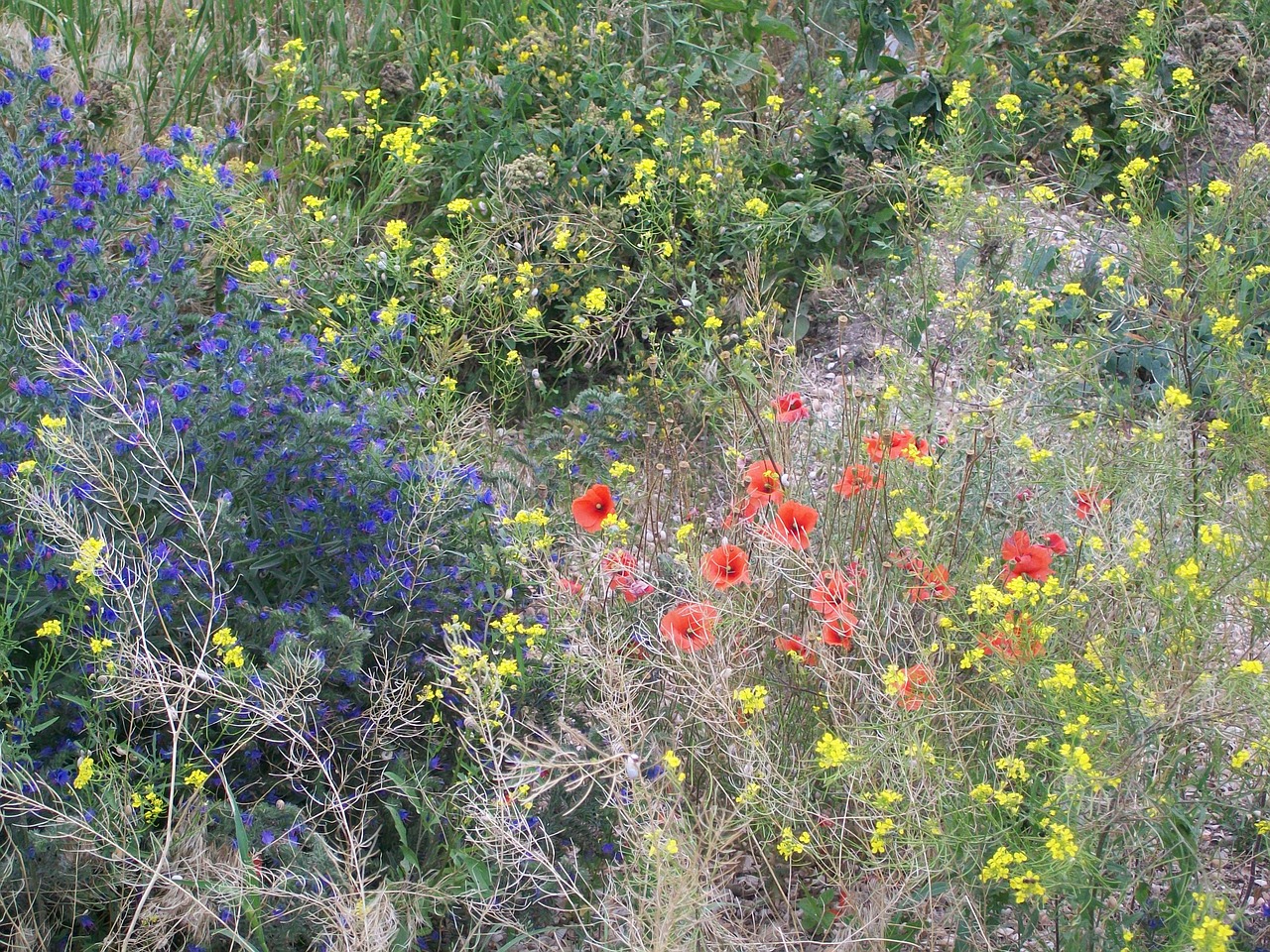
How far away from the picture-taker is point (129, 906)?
6.46 ft

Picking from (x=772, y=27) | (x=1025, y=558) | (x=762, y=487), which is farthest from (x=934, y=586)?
(x=772, y=27)

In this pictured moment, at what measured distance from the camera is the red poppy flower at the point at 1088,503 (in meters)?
2.08

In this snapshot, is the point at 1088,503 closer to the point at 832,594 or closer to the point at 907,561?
the point at 907,561

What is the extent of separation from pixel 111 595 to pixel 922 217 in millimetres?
2690

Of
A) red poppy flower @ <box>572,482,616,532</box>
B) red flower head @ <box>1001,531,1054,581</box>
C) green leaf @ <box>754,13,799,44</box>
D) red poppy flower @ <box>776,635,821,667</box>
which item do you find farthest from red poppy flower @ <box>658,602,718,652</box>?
green leaf @ <box>754,13,799,44</box>

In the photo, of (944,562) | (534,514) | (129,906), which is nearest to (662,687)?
(534,514)

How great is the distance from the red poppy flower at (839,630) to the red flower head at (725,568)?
168mm

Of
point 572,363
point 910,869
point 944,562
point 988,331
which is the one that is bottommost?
point 572,363

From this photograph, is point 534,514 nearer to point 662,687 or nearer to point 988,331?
point 662,687

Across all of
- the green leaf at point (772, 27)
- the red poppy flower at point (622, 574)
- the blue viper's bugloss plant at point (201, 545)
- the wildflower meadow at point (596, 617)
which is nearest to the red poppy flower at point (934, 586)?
the wildflower meadow at point (596, 617)

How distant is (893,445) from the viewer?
7.48 ft

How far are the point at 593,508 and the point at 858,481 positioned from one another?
0.57 m

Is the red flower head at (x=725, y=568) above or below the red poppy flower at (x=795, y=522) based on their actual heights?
below

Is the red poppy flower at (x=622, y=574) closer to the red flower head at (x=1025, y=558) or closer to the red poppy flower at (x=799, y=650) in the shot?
the red poppy flower at (x=799, y=650)
